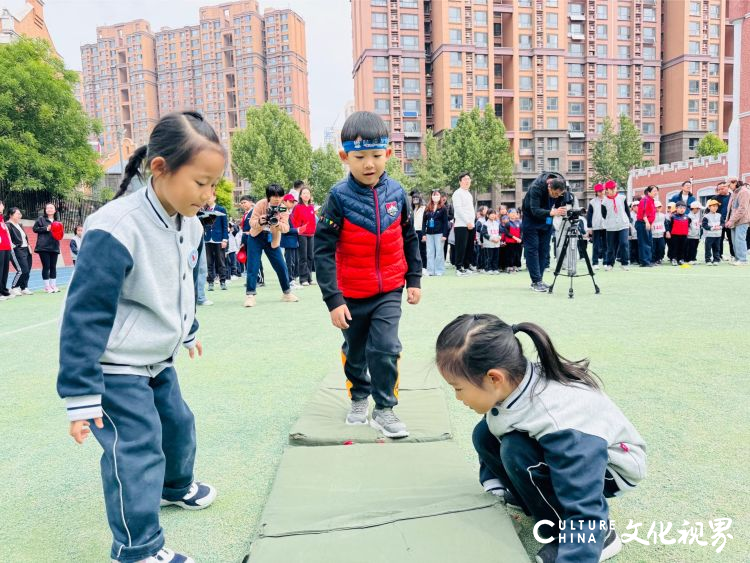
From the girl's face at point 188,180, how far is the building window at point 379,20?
61392 mm

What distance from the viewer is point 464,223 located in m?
11.5

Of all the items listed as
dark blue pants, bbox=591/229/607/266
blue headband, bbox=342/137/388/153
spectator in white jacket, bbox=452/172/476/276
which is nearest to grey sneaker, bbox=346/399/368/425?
blue headband, bbox=342/137/388/153

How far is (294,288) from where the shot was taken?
10289 mm

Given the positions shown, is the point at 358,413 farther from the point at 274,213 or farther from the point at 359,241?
the point at 274,213

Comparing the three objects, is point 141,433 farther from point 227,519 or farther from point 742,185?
point 742,185

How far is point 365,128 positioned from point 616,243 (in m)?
10.5

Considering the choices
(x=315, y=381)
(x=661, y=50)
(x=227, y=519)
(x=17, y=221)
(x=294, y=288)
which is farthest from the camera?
(x=661, y=50)

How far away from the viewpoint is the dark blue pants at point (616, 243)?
11.4 m

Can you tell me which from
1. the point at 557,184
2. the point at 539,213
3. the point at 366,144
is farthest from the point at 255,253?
the point at 366,144

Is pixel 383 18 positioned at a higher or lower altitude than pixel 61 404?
higher

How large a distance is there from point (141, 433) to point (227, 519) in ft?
1.97

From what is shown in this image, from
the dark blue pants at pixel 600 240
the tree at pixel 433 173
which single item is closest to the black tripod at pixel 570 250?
the dark blue pants at pixel 600 240

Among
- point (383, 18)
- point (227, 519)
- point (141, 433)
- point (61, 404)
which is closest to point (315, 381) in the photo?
point (61, 404)

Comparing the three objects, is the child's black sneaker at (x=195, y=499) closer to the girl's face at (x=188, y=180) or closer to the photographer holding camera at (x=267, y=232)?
the girl's face at (x=188, y=180)
